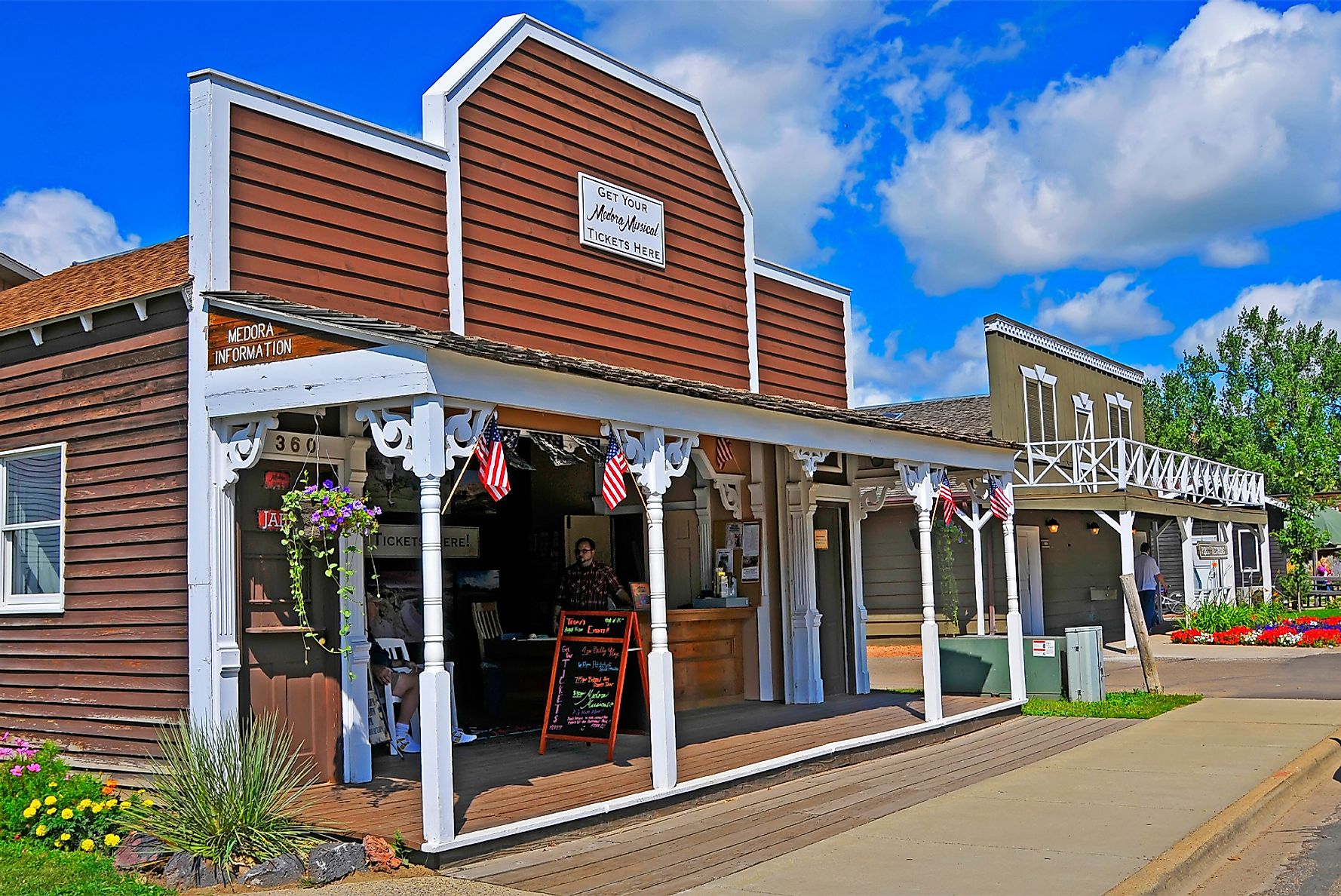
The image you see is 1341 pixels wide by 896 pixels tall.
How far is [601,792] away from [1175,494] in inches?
794

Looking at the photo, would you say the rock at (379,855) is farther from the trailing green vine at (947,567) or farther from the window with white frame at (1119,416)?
the window with white frame at (1119,416)

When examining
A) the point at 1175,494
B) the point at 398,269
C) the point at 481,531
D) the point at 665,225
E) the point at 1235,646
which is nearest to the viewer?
the point at 398,269

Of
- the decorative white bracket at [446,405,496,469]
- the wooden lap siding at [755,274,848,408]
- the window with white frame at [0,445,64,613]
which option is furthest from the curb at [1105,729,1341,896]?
the window with white frame at [0,445,64,613]

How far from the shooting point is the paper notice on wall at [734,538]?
46.5 ft

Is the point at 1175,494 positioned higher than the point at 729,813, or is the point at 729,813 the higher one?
the point at 1175,494

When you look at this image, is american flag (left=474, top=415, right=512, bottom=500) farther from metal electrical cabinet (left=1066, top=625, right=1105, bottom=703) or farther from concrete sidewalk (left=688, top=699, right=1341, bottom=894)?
metal electrical cabinet (left=1066, top=625, right=1105, bottom=703)

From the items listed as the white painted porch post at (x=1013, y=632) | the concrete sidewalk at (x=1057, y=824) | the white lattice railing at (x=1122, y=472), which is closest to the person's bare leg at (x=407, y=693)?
the concrete sidewalk at (x=1057, y=824)

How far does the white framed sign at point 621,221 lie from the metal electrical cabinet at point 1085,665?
6.45 metres

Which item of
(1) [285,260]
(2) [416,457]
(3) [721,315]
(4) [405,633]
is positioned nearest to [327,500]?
(2) [416,457]

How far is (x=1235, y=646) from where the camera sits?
23.1m

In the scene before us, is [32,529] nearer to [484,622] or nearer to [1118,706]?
[484,622]

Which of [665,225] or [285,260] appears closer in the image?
[285,260]

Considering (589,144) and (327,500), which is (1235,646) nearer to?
(589,144)

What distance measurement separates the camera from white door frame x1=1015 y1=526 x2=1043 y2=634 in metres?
24.2
